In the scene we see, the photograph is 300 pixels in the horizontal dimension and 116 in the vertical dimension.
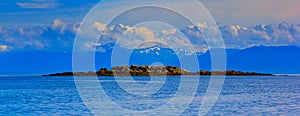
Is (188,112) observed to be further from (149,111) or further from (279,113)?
(279,113)

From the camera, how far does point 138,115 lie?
4831 centimetres

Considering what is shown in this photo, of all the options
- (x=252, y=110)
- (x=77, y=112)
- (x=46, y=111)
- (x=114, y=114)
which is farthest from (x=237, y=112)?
(x=46, y=111)

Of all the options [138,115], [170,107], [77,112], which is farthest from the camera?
[170,107]

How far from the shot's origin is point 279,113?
5012 cm

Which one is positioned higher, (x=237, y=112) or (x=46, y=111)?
(x=46, y=111)

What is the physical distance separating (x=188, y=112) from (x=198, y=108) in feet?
15.7

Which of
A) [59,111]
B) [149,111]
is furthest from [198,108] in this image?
[59,111]

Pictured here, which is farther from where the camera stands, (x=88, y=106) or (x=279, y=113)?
(x=88, y=106)

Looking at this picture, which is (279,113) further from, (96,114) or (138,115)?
(96,114)

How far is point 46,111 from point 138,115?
1151 cm

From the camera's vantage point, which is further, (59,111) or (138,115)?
(59,111)

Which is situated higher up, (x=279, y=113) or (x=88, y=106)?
Result: (x=88, y=106)

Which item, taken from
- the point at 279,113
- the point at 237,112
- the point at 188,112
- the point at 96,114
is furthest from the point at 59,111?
the point at 279,113

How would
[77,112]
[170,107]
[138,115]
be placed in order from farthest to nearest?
[170,107], [77,112], [138,115]
